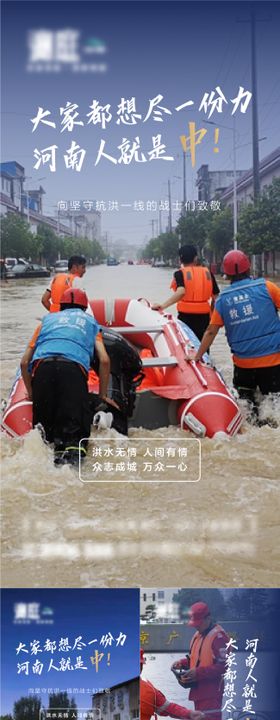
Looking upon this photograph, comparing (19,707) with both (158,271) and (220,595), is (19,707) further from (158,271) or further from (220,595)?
(158,271)

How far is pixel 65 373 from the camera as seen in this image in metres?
2.41

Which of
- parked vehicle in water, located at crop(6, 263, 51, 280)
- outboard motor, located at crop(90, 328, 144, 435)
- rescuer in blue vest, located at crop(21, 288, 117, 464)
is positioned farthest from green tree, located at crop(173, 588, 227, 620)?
parked vehicle in water, located at crop(6, 263, 51, 280)

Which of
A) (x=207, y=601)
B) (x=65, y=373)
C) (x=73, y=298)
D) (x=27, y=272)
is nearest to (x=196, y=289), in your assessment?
(x=73, y=298)

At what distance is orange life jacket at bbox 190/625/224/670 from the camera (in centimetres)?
132

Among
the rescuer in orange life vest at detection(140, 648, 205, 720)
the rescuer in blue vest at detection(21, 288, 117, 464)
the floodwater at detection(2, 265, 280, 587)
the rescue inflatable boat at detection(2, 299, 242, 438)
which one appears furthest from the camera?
the rescue inflatable boat at detection(2, 299, 242, 438)

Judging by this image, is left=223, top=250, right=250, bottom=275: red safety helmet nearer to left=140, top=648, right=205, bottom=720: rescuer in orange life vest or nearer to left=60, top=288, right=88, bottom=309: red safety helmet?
left=60, top=288, right=88, bottom=309: red safety helmet

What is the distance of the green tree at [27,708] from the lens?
52.1 inches

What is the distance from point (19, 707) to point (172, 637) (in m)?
0.29

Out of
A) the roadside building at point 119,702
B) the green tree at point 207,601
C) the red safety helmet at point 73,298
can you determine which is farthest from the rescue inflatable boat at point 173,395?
the roadside building at point 119,702

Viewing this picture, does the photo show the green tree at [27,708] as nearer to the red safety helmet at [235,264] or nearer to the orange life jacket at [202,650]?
the orange life jacket at [202,650]

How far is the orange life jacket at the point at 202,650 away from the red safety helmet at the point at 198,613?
0.12 feet

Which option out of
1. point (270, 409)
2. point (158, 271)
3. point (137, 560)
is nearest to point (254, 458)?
point (270, 409)

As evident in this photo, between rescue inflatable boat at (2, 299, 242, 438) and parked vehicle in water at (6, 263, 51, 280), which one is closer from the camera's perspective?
rescue inflatable boat at (2, 299, 242, 438)

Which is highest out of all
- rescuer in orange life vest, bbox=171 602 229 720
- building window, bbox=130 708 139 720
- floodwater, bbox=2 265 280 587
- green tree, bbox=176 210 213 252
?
green tree, bbox=176 210 213 252
